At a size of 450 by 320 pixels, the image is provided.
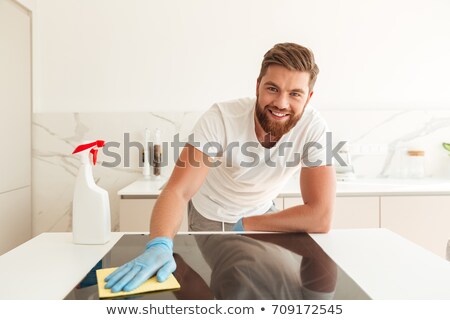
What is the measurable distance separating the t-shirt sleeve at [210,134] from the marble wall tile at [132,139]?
48.7 inches

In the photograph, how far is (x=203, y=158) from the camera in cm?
147

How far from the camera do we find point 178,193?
4.56ft

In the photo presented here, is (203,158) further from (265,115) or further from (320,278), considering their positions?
(320,278)

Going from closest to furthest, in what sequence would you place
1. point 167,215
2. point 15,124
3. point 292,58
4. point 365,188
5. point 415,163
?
point 167,215, point 292,58, point 365,188, point 15,124, point 415,163

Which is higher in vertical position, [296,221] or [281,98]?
[281,98]

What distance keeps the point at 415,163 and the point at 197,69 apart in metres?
1.49

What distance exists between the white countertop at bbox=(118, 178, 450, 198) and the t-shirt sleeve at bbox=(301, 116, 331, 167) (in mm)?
771

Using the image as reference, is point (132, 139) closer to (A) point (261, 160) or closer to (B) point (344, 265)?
(A) point (261, 160)

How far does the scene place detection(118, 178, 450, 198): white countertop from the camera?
229 cm

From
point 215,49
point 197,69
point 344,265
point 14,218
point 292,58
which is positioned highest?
point 215,49

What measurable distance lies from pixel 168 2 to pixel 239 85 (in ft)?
2.24

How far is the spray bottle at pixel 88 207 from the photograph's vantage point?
1181 mm

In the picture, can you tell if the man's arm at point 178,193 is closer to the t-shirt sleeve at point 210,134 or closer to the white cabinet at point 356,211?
the t-shirt sleeve at point 210,134

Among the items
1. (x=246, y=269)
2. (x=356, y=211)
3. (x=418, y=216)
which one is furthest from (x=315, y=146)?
(x=418, y=216)
